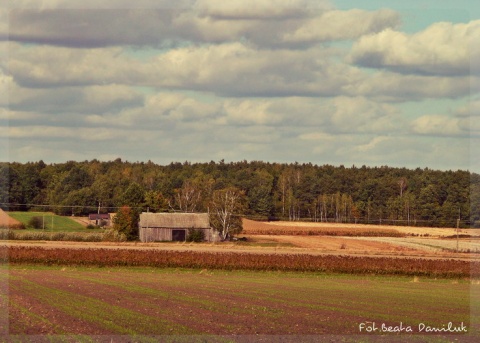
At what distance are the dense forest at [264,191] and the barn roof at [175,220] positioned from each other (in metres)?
5.06

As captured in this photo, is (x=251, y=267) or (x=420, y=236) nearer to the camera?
(x=251, y=267)

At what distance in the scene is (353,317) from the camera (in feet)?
84.3

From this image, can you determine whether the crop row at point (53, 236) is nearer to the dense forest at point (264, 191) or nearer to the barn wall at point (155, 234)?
the dense forest at point (264, 191)

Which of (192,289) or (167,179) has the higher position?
(167,179)

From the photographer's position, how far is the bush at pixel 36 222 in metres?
89.0

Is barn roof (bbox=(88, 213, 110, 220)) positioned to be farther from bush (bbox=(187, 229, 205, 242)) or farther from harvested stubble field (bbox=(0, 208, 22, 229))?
bush (bbox=(187, 229, 205, 242))

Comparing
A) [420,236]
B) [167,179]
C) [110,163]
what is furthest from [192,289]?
[110,163]

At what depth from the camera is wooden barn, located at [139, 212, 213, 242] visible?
85062 mm

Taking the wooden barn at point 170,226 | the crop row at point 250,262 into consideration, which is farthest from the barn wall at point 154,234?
the crop row at point 250,262

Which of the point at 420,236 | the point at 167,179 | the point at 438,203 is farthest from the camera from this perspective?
the point at 167,179

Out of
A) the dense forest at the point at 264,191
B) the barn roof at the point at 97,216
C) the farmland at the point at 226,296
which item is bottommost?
the farmland at the point at 226,296

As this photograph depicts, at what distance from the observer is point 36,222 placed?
89.8 meters

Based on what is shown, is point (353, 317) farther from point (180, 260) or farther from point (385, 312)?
point (180, 260)

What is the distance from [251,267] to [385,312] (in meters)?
25.6
